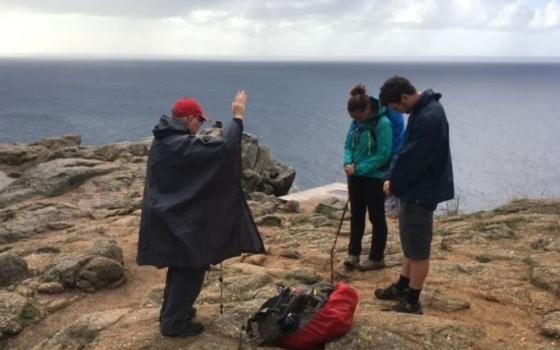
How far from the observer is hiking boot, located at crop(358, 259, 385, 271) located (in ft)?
30.3

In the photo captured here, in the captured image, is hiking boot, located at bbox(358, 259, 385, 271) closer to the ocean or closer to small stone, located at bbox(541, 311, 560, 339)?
small stone, located at bbox(541, 311, 560, 339)

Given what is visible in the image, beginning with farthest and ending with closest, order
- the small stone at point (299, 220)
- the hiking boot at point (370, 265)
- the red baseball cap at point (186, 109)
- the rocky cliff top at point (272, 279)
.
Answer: the small stone at point (299, 220) < the hiking boot at point (370, 265) < the rocky cliff top at point (272, 279) < the red baseball cap at point (186, 109)

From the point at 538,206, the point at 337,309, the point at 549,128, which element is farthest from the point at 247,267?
the point at 549,128

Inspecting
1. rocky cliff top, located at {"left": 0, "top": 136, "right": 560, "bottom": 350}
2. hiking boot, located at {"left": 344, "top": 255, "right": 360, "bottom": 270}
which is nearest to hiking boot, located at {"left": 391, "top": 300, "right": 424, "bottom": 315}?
rocky cliff top, located at {"left": 0, "top": 136, "right": 560, "bottom": 350}

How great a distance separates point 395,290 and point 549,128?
74.8 metres

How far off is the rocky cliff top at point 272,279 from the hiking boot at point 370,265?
0.13 metres

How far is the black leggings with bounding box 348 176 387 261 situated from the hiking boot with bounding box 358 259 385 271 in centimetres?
18

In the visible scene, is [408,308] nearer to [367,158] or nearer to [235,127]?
[367,158]

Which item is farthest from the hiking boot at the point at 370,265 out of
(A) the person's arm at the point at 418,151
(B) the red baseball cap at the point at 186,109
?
(B) the red baseball cap at the point at 186,109

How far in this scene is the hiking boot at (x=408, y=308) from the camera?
7.13 m

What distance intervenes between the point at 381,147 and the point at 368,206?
0.93 m

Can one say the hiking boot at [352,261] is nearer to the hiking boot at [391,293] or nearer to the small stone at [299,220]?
the hiking boot at [391,293]

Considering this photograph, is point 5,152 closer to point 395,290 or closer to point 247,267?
point 247,267

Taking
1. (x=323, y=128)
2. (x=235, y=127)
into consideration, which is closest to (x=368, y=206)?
(x=235, y=127)
